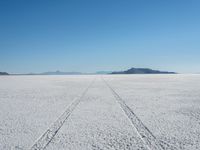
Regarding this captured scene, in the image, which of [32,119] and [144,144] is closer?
[144,144]

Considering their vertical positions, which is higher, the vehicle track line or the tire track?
the tire track

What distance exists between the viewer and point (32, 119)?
4.39m

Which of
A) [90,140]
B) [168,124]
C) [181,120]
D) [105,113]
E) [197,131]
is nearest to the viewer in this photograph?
[90,140]

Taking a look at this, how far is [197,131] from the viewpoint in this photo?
11.3 feet

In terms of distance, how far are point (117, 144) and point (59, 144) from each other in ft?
2.68

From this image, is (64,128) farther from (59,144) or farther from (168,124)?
(168,124)

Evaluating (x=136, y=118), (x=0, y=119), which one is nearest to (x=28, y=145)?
Answer: (x=0, y=119)

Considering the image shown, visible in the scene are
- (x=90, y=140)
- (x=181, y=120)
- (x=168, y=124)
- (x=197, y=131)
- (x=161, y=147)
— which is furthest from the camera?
(x=181, y=120)

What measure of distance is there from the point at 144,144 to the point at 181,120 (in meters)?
1.77

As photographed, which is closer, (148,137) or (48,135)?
(148,137)

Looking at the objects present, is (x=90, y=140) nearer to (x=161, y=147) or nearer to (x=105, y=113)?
(x=161, y=147)

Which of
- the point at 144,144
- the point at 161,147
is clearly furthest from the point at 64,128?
the point at 161,147

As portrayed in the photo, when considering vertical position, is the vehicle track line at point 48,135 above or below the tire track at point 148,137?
below

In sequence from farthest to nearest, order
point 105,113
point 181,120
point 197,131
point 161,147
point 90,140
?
point 105,113 → point 181,120 → point 197,131 → point 90,140 → point 161,147
